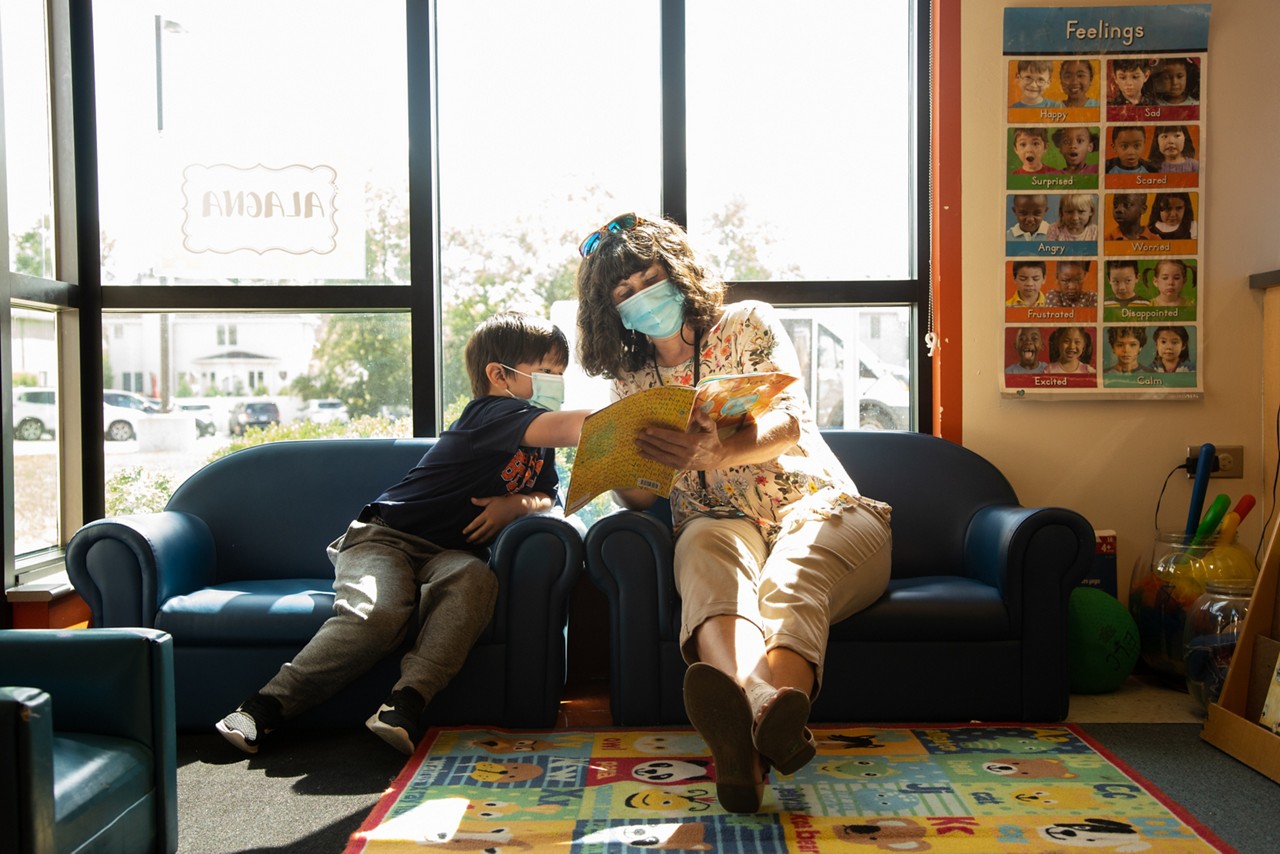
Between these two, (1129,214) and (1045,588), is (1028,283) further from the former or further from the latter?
(1045,588)

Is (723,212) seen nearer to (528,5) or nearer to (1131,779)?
(528,5)

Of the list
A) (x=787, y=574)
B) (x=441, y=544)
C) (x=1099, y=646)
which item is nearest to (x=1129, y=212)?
(x=1099, y=646)

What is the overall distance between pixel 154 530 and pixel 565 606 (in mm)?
1096

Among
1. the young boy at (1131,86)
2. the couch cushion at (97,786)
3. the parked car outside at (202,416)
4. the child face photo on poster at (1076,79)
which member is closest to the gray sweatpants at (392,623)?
the couch cushion at (97,786)

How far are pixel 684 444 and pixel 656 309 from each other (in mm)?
525

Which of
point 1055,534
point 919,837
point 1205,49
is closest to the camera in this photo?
point 919,837

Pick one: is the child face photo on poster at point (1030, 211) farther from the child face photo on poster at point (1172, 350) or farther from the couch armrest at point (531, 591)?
the couch armrest at point (531, 591)

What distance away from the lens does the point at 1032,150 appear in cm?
343

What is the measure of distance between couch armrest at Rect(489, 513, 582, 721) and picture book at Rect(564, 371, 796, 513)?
0.23 meters

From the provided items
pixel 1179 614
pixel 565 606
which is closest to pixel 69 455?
pixel 565 606

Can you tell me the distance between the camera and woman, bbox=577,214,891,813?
6.41 ft

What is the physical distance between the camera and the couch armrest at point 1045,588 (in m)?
2.64

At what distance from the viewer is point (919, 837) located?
76.1 inches

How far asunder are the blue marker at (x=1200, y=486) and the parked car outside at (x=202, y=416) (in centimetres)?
324
